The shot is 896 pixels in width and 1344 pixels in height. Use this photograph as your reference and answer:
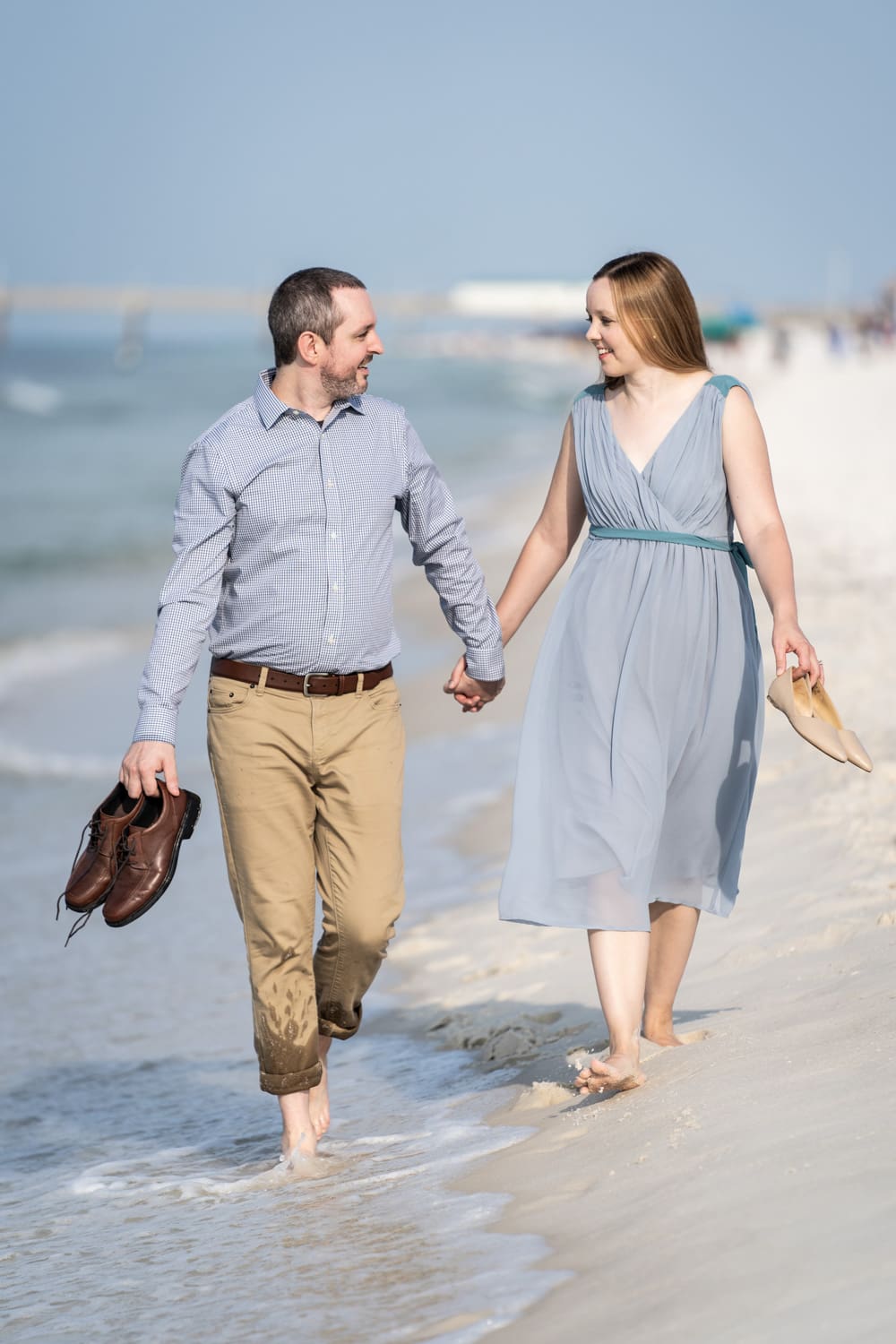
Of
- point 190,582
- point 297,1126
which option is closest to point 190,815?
point 190,582

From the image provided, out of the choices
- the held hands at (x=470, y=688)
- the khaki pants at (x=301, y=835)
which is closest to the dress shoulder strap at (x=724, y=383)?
the held hands at (x=470, y=688)

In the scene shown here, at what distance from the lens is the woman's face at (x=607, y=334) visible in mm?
3639

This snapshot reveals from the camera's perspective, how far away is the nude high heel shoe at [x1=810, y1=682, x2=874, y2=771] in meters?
3.50

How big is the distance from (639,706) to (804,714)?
340 mm

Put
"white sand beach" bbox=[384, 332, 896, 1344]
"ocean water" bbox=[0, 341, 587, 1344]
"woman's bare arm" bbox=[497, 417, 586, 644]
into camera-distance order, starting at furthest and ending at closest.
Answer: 1. "woman's bare arm" bbox=[497, 417, 586, 644]
2. "ocean water" bbox=[0, 341, 587, 1344]
3. "white sand beach" bbox=[384, 332, 896, 1344]

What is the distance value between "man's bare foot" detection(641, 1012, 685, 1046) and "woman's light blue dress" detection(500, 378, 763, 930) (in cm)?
31

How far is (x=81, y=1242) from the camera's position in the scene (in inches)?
139

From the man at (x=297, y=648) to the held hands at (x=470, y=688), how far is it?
0.85 ft

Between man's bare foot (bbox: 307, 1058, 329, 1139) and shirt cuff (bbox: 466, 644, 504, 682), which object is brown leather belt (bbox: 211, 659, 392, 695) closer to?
shirt cuff (bbox: 466, 644, 504, 682)

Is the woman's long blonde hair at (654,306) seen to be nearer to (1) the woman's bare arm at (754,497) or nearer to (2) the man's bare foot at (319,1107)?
(1) the woman's bare arm at (754,497)

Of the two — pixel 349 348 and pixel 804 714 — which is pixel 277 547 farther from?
pixel 804 714

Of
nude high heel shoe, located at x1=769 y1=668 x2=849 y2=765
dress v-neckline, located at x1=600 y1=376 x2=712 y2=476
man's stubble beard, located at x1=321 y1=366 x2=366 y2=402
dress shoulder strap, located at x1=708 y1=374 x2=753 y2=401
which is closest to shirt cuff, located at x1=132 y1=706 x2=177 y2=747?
man's stubble beard, located at x1=321 y1=366 x2=366 y2=402

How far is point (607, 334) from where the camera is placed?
3652mm

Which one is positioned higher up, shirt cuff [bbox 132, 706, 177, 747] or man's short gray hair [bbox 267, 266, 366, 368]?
man's short gray hair [bbox 267, 266, 366, 368]
